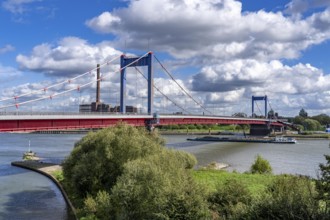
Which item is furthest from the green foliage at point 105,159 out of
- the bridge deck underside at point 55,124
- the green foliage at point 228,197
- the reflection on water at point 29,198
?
the bridge deck underside at point 55,124

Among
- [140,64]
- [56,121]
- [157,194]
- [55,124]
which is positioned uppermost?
[140,64]

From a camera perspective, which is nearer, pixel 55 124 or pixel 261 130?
pixel 55 124

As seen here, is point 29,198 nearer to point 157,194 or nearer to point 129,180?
point 129,180

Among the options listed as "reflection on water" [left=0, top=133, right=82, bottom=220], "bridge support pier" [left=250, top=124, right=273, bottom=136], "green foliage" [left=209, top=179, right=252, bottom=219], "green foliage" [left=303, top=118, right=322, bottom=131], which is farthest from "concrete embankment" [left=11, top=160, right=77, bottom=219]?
"green foliage" [left=303, top=118, right=322, bottom=131]

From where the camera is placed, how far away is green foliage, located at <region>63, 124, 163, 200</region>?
86.5 feet

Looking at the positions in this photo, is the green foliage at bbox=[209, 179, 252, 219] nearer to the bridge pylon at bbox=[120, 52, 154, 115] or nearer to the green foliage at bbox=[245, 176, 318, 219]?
the green foliage at bbox=[245, 176, 318, 219]

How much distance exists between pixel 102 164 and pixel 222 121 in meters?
69.5

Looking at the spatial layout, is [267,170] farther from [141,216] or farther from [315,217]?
[315,217]

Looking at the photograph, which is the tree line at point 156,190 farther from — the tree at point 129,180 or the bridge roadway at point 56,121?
the bridge roadway at point 56,121

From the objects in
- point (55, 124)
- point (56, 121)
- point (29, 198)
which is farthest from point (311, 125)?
point (29, 198)

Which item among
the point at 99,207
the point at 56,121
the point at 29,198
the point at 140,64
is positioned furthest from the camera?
the point at 140,64

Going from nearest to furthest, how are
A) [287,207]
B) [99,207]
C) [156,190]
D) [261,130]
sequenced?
1. [287,207]
2. [156,190]
3. [99,207]
4. [261,130]

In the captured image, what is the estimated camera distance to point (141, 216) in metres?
17.5

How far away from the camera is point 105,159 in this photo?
2689 cm
